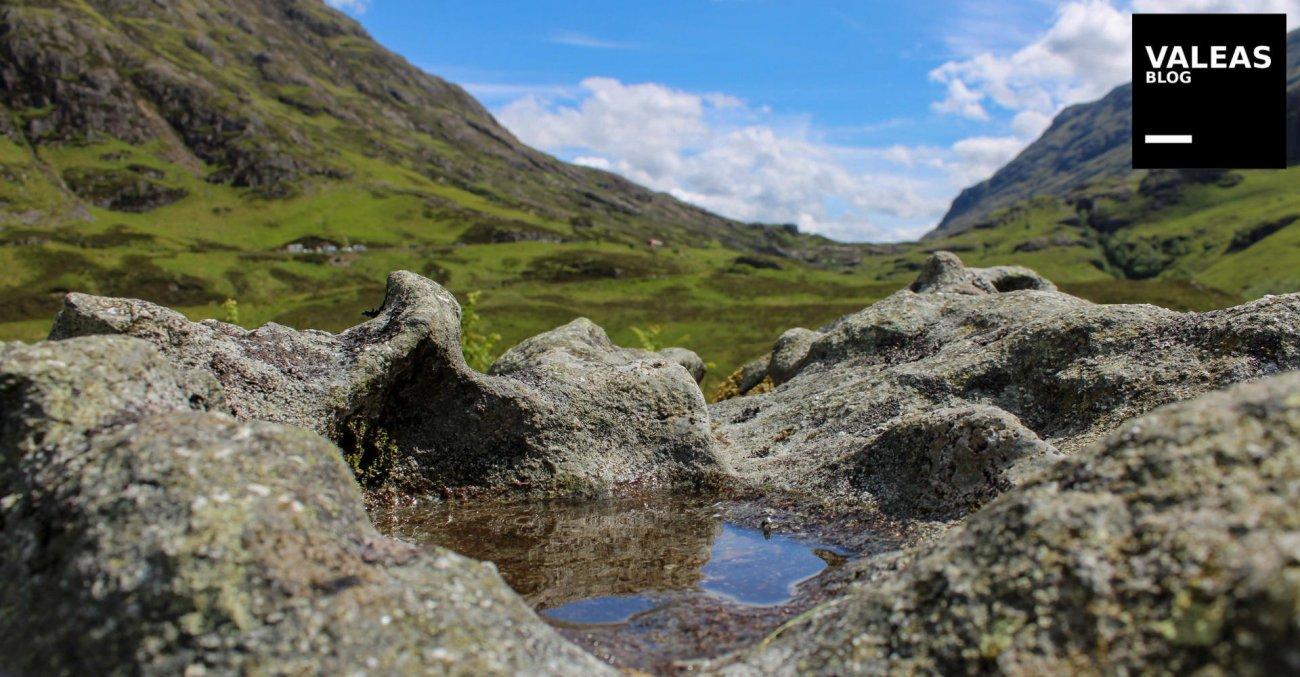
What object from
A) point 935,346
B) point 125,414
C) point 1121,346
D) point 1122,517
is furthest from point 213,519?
point 935,346

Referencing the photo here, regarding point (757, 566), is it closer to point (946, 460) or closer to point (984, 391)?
point (946, 460)

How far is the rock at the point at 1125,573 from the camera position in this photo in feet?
24.9

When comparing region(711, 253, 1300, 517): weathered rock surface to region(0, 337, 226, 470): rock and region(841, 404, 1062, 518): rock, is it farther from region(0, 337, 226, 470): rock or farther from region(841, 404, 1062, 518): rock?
region(0, 337, 226, 470): rock

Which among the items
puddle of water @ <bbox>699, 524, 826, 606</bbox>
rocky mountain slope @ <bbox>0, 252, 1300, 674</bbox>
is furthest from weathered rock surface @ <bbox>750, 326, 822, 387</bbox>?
puddle of water @ <bbox>699, 524, 826, 606</bbox>

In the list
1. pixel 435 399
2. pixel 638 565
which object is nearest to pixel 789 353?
pixel 435 399

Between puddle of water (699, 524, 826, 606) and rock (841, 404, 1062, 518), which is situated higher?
rock (841, 404, 1062, 518)

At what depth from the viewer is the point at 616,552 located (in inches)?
693

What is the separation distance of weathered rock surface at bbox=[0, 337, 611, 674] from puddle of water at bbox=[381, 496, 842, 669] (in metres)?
2.74

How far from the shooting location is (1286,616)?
22.6 feet

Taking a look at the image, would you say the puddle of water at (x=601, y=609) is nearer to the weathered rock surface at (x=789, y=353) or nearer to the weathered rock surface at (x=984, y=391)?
the weathered rock surface at (x=984, y=391)

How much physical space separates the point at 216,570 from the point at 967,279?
110ft

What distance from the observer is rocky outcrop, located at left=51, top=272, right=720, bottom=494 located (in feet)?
61.1

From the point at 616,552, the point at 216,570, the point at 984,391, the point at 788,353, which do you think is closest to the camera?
the point at 216,570

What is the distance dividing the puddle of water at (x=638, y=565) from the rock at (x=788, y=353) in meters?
15.4
